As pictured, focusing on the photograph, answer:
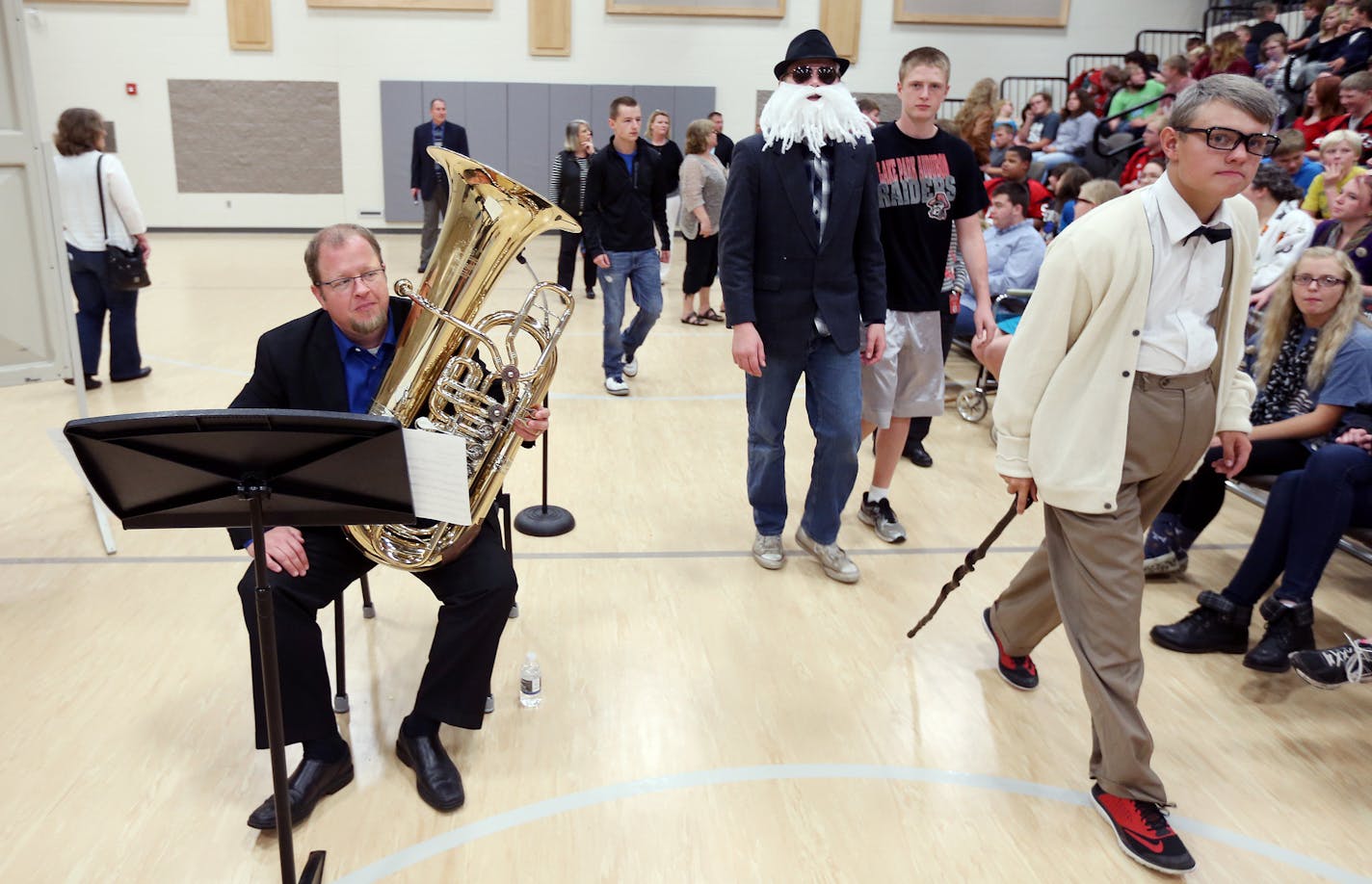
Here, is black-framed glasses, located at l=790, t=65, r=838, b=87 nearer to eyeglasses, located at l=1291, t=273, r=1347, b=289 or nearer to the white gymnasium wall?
eyeglasses, located at l=1291, t=273, r=1347, b=289

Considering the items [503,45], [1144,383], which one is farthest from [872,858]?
[503,45]

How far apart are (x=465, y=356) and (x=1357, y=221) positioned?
451 cm

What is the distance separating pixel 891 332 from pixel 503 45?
12.1 metres

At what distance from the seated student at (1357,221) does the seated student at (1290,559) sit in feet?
5.45

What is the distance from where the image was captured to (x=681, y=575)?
13.3 feet

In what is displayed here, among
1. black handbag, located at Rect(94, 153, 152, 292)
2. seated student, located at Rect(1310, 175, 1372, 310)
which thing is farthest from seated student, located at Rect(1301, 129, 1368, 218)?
black handbag, located at Rect(94, 153, 152, 292)

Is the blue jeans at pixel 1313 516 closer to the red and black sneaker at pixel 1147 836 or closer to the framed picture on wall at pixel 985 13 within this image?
the red and black sneaker at pixel 1147 836

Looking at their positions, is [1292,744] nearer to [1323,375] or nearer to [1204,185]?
[1323,375]

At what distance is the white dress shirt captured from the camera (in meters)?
2.45

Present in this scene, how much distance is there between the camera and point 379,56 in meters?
14.4

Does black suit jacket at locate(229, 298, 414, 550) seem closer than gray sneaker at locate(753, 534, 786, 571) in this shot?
Yes

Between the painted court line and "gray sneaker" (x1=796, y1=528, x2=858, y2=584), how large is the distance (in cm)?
119

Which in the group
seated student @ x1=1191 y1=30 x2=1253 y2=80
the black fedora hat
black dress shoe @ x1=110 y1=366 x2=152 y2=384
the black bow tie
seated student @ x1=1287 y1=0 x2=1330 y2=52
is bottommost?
black dress shoe @ x1=110 y1=366 x2=152 y2=384

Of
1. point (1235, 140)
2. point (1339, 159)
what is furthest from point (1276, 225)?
point (1235, 140)
